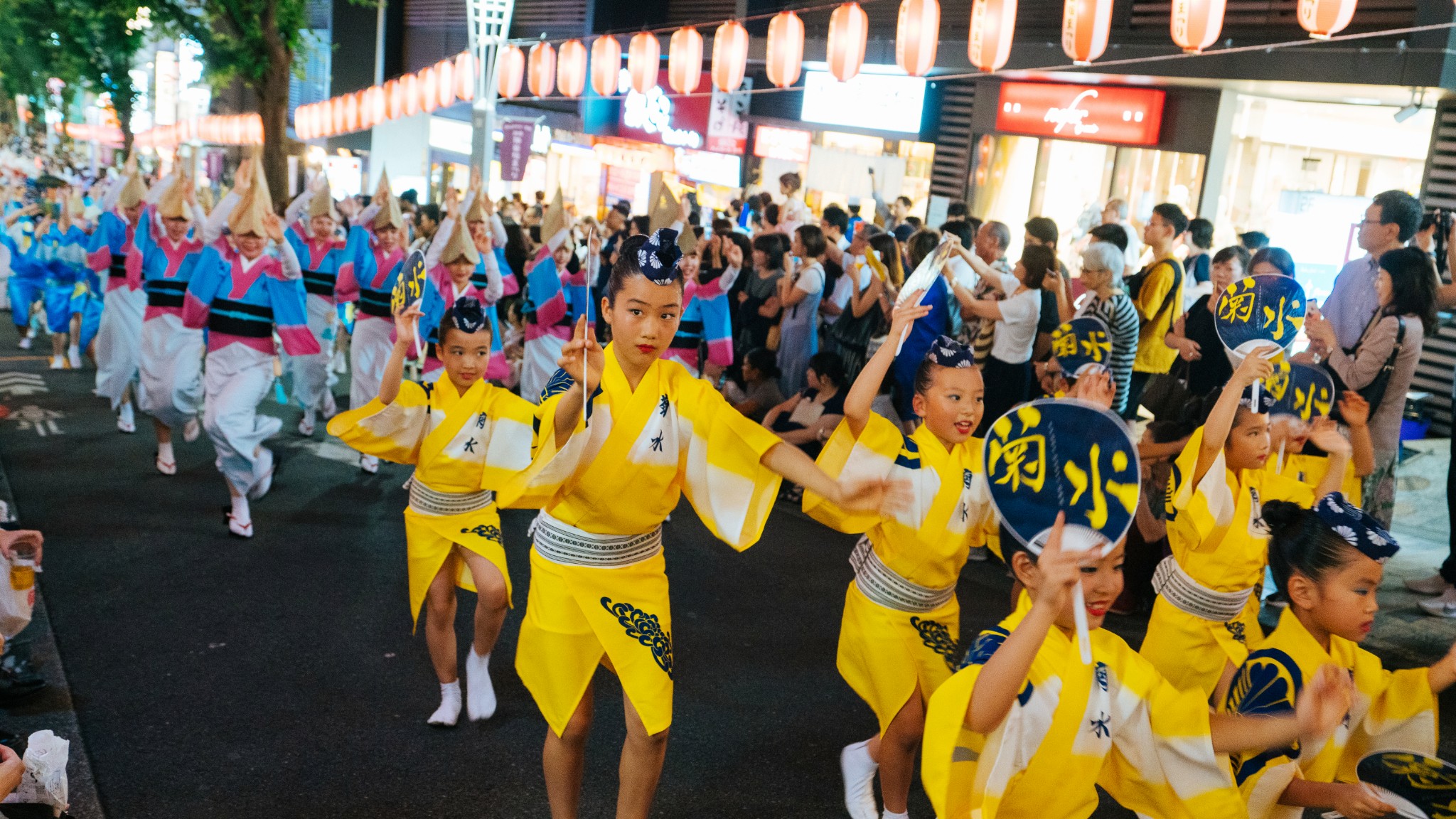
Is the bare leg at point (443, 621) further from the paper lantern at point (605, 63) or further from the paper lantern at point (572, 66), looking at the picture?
the paper lantern at point (572, 66)

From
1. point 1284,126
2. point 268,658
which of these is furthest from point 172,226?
point 1284,126

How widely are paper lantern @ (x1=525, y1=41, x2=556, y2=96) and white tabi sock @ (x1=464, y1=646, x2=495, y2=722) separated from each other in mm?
11680

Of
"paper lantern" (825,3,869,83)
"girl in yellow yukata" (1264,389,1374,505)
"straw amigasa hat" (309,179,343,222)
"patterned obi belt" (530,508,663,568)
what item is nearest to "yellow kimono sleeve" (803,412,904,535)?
"patterned obi belt" (530,508,663,568)

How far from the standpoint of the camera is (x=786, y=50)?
11.3 meters

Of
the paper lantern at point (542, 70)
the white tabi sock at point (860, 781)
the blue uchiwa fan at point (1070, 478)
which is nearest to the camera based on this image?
the blue uchiwa fan at point (1070, 478)

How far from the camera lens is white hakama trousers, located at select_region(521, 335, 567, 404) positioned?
8242mm

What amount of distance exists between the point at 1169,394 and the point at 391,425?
4297mm

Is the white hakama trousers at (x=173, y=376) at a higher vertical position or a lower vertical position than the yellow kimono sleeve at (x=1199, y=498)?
lower

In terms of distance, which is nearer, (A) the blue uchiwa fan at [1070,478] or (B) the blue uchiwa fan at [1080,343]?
(A) the blue uchiwa fan at [1070,478]

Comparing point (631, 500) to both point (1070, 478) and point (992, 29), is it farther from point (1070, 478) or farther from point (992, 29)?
point (992, 29)

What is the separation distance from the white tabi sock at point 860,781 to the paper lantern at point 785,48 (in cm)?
880

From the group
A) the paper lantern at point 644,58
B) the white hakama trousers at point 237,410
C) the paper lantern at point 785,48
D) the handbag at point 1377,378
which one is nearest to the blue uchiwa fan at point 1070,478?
the handbag at point 1377,378

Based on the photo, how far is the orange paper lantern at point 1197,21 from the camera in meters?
7.55

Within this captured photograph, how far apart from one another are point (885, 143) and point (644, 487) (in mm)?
12158
